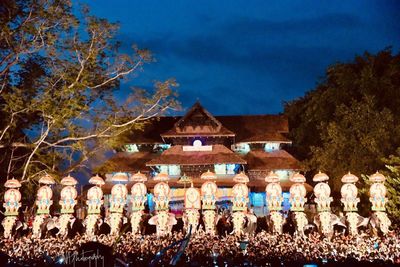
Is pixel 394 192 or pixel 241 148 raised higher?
pixel 241 148

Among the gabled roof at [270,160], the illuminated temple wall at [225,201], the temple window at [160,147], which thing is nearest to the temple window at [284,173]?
the gabled roof at [270,160]

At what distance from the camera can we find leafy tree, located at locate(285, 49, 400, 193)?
27062mm

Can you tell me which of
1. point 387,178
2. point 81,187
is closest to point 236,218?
point 387,178

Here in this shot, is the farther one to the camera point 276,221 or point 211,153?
point 211,153

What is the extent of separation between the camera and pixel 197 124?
3331 centimetres

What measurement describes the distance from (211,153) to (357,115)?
9.11 metres

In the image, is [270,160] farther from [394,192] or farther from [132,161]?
[394,192]

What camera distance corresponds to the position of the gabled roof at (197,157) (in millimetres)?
31109

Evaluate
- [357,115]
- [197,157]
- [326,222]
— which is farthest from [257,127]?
[326,222]

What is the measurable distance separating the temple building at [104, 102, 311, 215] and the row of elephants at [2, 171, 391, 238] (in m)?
8.19

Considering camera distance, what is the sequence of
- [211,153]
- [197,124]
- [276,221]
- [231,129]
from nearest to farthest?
1. [276,221]
2. [211,153]
3. [197,124]
4. [231,129]

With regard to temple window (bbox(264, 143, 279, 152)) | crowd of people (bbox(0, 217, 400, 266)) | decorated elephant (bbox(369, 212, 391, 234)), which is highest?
temple window (bbox(264, 143, 279, 152))

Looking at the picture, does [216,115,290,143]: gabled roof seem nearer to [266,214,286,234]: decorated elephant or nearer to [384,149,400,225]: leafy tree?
[384,149,400,225]: leafy tree

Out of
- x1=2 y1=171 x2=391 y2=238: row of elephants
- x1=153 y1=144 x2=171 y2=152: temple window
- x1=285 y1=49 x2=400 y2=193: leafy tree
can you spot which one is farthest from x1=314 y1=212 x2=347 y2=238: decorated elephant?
x1=153 y1=144 x2=171 y2=152: temple window
